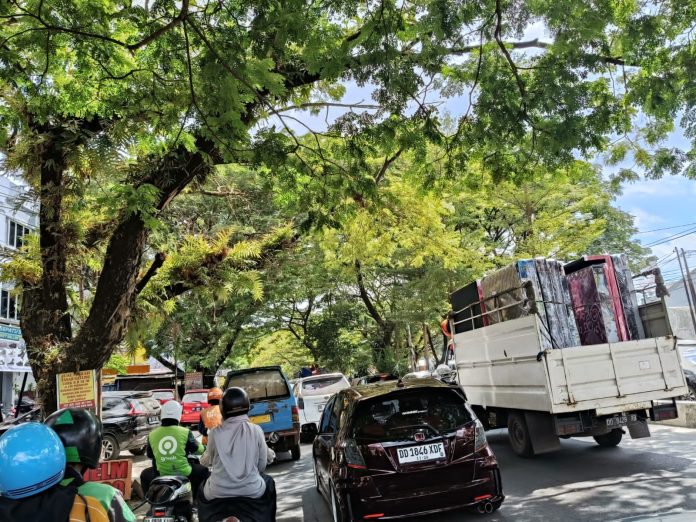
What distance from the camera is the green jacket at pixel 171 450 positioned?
17.0ft

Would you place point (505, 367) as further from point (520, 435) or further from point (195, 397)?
point (195, 397)

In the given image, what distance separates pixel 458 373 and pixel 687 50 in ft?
23.6

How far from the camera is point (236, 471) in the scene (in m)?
4.14

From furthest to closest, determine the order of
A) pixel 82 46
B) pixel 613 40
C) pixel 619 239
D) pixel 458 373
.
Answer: pixel 619 239
pixel 458 373
pixel 613 40
pixel 82 46

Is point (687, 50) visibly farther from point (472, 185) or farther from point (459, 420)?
point (459, 420)

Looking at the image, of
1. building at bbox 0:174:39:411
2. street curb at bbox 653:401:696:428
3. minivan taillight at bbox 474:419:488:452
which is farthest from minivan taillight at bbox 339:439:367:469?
building at bbox 0:174:39:411

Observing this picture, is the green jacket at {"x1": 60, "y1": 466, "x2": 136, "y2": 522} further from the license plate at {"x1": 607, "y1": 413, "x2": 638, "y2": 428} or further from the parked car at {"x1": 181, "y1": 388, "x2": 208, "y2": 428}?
the parked car at {"x1": 181, "y1": 388, "x2": 208, "y2": 428}

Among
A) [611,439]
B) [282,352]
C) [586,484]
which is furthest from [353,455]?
[282,352]

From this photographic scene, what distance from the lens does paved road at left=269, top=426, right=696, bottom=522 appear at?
559cm

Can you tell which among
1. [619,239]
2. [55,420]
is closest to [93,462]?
[55,420]

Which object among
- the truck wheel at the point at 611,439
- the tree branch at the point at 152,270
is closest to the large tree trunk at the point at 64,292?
the tree branch at the point at 152,270

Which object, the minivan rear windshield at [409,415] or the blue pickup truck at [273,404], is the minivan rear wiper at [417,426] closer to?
the minivan rear windshield at [409,415]

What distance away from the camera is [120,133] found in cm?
636

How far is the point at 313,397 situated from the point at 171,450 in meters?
9.24
